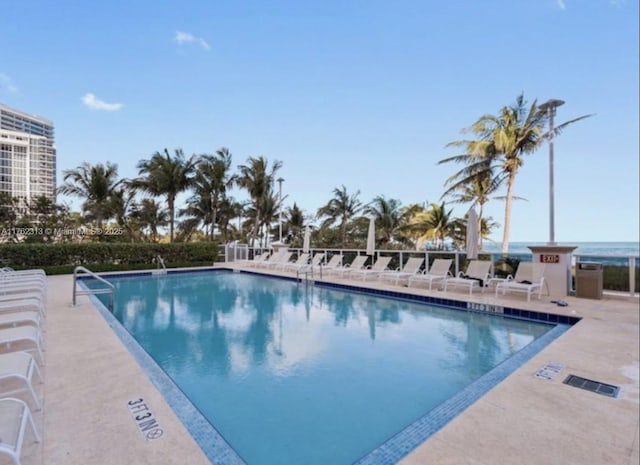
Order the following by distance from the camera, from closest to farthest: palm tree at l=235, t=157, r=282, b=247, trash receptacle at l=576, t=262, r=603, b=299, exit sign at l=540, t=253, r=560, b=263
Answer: trash receptacle at l=576, t=262, r=603, b=299 < exit sign at l=540, t=253, r=560, b=263 < palm tree at l=235, t=157, r=282, b=247

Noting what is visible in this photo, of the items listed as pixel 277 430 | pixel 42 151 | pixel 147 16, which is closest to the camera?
pixel 277 430

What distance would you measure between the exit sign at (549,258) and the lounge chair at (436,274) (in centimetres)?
221

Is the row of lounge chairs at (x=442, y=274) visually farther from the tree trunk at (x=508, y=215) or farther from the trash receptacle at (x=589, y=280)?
the tree trunk at (x=508, y=215)

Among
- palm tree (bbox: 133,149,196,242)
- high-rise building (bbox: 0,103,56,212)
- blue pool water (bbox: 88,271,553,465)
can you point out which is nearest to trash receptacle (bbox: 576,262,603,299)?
blue pool water (bbox: 88,271,553,465)

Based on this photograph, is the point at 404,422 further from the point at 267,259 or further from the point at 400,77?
the point at 400,77

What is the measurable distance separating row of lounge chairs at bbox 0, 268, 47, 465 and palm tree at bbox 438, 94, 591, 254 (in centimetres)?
1391

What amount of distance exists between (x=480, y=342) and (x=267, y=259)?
12245 mm

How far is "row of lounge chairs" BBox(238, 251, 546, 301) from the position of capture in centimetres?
794

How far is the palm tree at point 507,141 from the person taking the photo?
13.0m

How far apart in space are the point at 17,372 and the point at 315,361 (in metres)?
3.12

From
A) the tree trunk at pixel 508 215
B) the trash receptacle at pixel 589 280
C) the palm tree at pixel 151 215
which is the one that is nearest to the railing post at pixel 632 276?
the trash receptacle at pixel 589 280

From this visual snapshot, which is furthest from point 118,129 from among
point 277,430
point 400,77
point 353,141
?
point 277,430

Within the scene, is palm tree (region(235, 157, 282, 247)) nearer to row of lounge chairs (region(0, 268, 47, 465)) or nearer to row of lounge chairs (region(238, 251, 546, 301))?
row of lounge chairs (region(238, 251, 546, 301))

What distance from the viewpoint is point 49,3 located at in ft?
31.1
